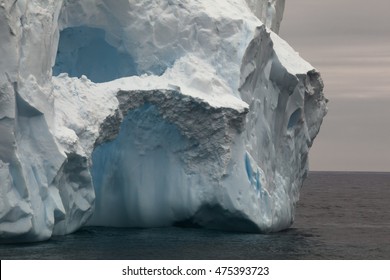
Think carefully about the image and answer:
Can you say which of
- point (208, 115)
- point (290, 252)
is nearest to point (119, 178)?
point (208, 115)

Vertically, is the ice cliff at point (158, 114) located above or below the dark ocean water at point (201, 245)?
above

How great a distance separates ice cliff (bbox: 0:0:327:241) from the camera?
2405 centimetres

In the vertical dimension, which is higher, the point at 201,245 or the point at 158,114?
the point at 158,114

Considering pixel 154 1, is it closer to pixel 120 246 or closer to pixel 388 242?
pixel 120 246

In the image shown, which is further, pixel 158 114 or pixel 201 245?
pixel 158 114

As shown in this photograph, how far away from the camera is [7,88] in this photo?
22.8 meters

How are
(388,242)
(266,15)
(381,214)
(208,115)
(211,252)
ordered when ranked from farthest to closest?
(381,214)
(266,15)
(388,242)
(208,115)
(211,252)

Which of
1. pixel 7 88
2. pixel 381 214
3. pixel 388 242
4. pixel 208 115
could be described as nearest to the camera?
pixel 7 88

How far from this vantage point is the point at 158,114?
26750mm

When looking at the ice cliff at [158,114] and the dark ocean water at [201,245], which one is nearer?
the dark ocean water at [201,245]

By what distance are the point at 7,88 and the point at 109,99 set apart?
330cm

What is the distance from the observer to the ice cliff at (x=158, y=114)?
947 inches

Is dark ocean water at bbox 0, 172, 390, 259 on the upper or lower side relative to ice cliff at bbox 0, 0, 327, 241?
lower

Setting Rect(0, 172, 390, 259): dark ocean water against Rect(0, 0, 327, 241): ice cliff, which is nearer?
Rect(0, 172, 390, 259): dark ocean water
